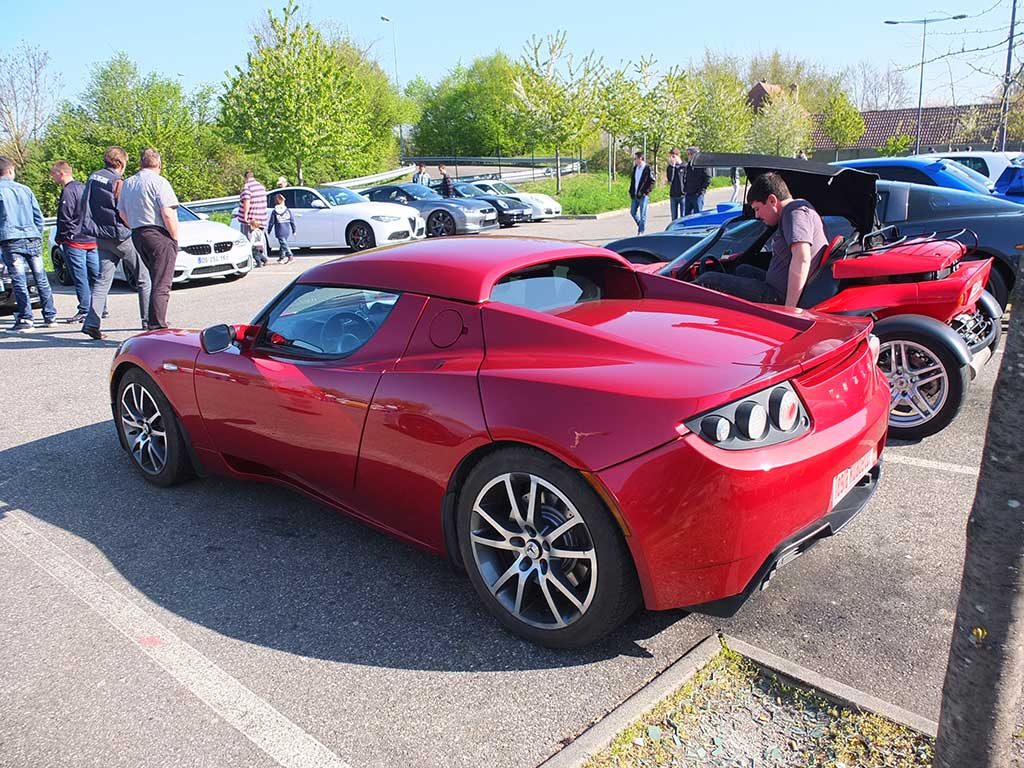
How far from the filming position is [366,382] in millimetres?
3379

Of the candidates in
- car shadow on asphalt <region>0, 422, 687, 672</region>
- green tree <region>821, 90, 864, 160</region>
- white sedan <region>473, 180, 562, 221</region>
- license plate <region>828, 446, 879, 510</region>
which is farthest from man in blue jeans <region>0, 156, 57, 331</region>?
green tree <region>821, 90, 864, 160</region>

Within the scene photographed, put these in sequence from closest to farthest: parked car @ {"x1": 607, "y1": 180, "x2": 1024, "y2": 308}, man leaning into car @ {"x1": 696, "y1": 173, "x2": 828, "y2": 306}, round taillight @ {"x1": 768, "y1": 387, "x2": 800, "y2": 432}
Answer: round taillight @ {"x1": 768, "y1": 387, "x2": 800, "y2": 432} → man leaning into car @ {"x1": 696, "y1": 173, "x2": 828, "y2": 306} → parked car @ {"x1": 607, "y1": 180, "x2": 1024, "y2": 308}

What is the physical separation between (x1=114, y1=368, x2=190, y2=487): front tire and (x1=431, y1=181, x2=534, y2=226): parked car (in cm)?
1751

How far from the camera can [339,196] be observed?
59.6ft

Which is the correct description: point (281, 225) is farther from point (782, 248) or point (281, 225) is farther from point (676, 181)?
point (782, 248)

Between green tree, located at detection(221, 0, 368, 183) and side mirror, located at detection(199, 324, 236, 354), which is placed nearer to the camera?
side mirror, located at detection(199, 324, 236, 354)

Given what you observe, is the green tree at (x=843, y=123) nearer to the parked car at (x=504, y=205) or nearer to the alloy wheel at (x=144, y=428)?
the parked car at (x=504, y=205)

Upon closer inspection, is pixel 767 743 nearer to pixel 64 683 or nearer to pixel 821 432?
pixel 821 432

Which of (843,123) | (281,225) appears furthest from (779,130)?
(281,225)

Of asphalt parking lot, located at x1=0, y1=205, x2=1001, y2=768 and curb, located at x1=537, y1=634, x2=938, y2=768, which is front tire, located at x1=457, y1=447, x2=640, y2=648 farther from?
curb, located at x1=537, y1=634, x2=938, y2=768

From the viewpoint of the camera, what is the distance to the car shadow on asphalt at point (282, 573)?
305cm

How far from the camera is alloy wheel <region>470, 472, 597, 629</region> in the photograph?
2.83 metres

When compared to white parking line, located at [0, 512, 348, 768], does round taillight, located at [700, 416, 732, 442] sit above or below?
above

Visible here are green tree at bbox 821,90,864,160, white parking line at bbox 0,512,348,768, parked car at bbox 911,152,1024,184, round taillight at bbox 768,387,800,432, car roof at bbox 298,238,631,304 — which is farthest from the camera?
green tree at bbox 821,90,864,160
